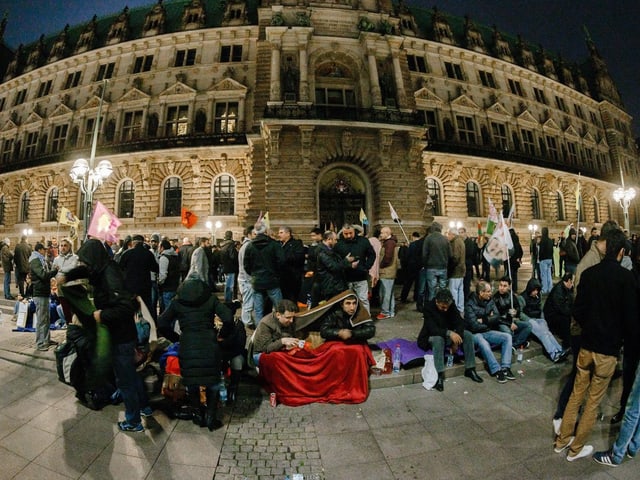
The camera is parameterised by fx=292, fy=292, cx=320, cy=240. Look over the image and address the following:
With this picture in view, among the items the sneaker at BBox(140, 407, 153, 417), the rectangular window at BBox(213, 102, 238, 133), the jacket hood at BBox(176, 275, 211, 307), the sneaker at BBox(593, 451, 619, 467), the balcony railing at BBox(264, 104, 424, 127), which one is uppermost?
the rectangular window at BBox(213, 102, 238, 133)

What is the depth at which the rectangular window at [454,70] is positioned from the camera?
24.3 m

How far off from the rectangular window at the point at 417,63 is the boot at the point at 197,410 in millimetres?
26459

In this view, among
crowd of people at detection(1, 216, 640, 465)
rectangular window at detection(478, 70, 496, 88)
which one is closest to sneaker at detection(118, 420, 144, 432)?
crowd of people at detection(1, 216, 640, 465)

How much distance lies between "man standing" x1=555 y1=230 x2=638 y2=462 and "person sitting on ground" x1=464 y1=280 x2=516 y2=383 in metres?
1.72

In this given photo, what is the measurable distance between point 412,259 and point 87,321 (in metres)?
7.50

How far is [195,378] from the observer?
3381 mm

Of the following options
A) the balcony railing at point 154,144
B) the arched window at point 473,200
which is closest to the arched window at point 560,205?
the arched window at point 473,200

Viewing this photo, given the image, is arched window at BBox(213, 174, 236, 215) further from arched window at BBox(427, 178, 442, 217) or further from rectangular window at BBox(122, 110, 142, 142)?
arched window at BBox(427, 178, 442, 217)

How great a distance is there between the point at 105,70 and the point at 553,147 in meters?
39.4

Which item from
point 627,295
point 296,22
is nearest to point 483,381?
point 627,295

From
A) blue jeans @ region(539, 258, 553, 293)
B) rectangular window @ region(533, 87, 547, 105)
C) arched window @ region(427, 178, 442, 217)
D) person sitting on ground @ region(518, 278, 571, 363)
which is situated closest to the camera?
person sitting on ground @ region(518, 278, 571, 363)

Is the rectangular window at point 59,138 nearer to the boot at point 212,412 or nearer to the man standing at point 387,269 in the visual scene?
the man standing at point 387,269

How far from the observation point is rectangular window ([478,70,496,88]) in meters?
25.5

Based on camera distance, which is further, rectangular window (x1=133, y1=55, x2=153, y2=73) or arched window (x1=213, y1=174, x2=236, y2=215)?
rectangular window (x1=133, y1=55, x2=153, y2=73)
